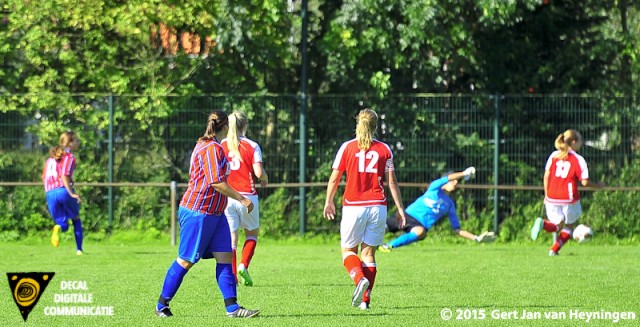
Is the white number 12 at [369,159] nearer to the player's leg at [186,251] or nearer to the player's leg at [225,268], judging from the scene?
the player's leg at [225,268]

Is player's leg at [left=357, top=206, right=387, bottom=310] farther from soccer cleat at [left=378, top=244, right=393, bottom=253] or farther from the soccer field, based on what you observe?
soccer cleat at [left=378, top=244, right=393, bottom=253]

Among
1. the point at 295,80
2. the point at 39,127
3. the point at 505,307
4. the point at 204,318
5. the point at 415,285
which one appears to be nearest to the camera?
the point at 204,318

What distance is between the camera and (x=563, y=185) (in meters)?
18.3

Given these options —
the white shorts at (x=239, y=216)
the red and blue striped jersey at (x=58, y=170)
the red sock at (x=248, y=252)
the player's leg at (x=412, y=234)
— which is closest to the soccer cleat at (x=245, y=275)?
the red sock at (x=248, y=252)

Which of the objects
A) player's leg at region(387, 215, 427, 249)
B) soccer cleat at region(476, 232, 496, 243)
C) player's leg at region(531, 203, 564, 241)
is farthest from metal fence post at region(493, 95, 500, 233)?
player's leg at region(387, 215, 427, 249)

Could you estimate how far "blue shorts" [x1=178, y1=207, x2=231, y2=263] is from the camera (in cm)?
1036

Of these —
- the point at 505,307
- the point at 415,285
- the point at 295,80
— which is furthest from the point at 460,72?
the point at 505,307

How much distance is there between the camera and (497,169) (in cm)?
2244

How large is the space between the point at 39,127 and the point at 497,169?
26.3ft

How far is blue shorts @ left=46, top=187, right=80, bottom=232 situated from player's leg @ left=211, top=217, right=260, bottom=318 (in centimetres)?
859

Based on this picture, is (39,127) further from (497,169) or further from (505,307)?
(505,307)

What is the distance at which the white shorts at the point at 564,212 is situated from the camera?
1838cm

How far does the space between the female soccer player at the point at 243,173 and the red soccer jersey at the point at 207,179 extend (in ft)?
7.77

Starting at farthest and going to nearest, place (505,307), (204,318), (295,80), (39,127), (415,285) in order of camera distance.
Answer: (295,80) → (39,127) → (415,285) → (505,307) → (204,318)
